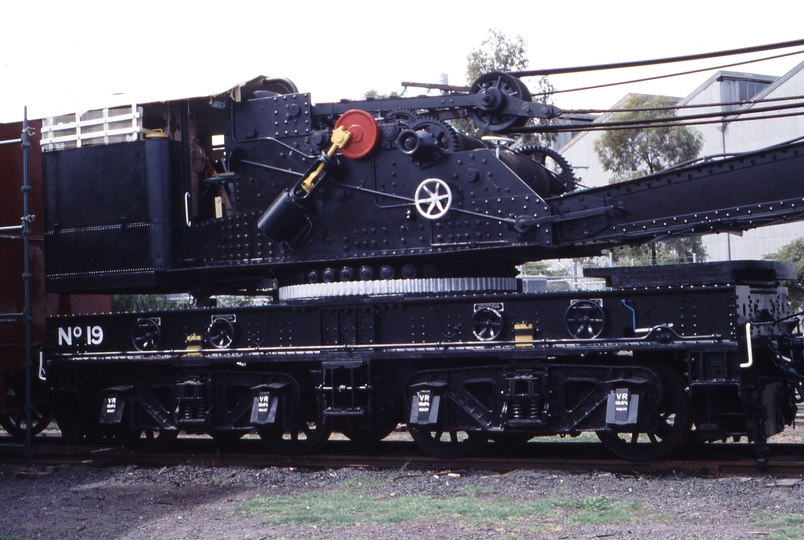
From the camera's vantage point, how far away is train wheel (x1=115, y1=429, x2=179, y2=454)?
37.4 ft

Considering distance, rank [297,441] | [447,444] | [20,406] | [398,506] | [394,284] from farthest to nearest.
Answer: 1. [20,406]
2. [297,441]
3. [447,444]
4. [394,284]
5. [398,506]

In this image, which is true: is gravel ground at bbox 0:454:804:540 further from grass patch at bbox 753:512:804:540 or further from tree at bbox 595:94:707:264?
tree at bbox 595:94:707:264

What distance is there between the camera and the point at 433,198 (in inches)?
388

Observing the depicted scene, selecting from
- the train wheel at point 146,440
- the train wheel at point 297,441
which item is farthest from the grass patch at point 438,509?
the train wheel at point 146,440

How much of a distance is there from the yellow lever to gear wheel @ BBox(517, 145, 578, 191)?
2163mm

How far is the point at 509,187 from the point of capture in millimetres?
9625

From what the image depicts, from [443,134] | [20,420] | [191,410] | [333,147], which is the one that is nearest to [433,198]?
[443,134]

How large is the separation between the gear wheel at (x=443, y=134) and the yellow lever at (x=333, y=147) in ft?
2.59

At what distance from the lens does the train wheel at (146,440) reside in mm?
11414

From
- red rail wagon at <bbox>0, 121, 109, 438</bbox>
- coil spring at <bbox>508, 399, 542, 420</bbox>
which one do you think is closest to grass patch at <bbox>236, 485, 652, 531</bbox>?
coil spring at <bbox>508, 399, 542, 420</bbox>

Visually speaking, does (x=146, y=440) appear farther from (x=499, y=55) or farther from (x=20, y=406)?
(x=499, y=55)

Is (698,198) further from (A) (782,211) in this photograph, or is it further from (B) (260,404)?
(B) (260,404)

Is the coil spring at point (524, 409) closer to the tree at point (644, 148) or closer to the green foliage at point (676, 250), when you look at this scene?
the green foliage at point (676, 250)

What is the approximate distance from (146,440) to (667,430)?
6.39 meters
